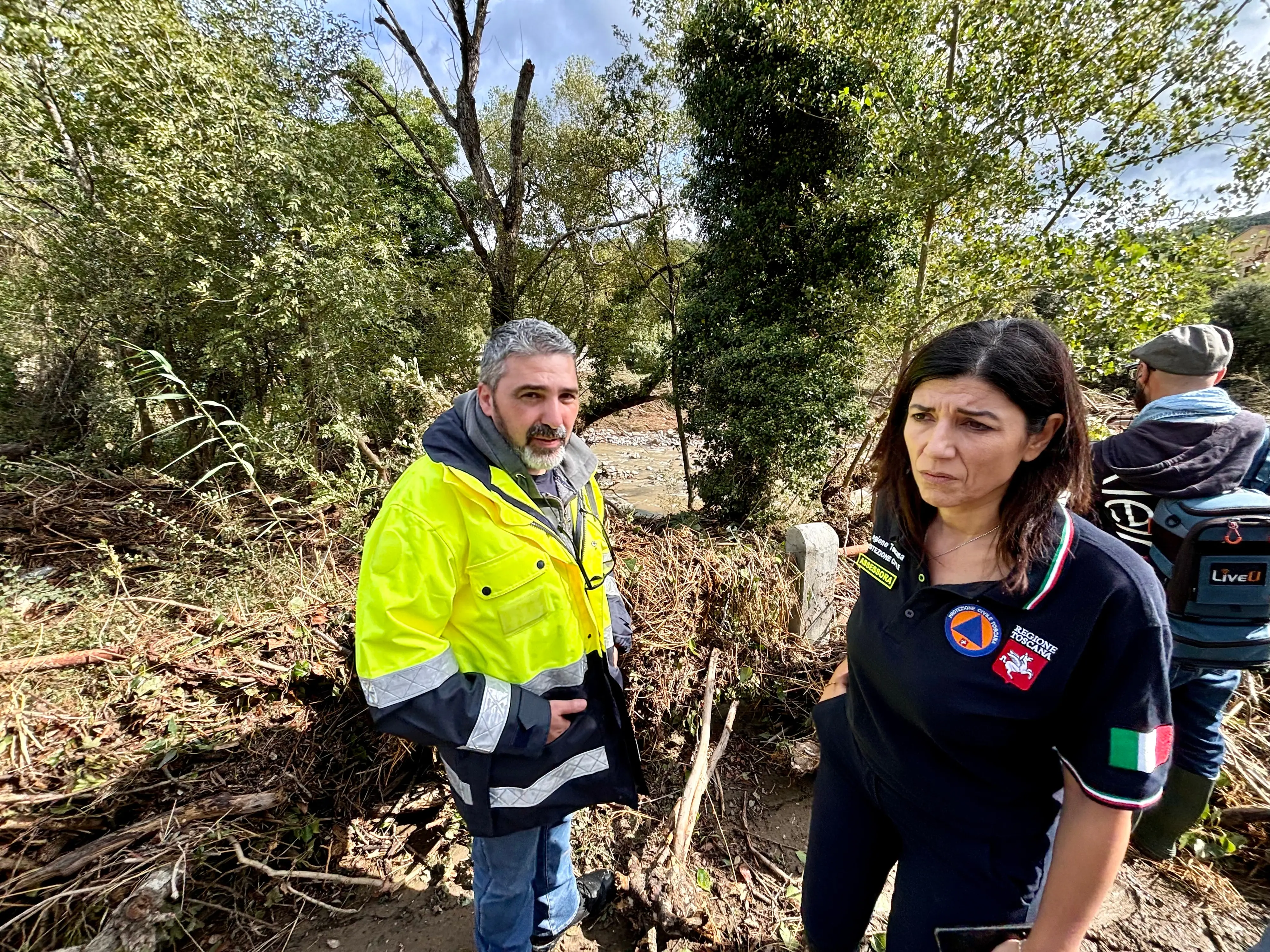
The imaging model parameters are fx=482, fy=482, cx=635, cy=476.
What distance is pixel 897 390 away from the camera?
150 centimetres

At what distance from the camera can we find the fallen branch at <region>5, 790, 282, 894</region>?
6.34 ft

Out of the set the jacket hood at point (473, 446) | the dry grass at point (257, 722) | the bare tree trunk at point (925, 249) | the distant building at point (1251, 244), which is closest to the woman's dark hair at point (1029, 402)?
the jacket hood at point (473, 446)

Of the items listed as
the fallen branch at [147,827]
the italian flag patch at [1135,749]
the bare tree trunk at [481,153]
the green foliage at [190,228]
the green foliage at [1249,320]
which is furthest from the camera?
the green foliage at [1249,320]

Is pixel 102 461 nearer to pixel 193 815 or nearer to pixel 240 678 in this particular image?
pixel 240 678

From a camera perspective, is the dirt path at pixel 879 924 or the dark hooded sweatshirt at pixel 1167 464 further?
the dirt path at pixel 879 924

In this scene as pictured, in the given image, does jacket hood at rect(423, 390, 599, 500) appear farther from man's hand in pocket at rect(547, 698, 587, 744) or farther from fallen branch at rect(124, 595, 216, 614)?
fallen branch at rect(124, 595, 216, 614)

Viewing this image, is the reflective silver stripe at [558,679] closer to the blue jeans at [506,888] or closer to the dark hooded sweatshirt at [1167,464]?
the blue jeans at [506,888]

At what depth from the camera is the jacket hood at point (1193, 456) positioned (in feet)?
6.73

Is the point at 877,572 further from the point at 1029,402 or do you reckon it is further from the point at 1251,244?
the point at 1251,244

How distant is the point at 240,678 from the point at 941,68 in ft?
30.2

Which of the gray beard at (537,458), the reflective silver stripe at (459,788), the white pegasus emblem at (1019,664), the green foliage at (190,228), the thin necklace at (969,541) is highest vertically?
the green foliage at (190,228)

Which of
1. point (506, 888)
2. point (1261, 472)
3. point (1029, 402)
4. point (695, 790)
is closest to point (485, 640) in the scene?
point (506, 888)

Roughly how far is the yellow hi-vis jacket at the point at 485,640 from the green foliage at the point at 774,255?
5549mm

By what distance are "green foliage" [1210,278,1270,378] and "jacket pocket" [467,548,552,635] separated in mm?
20109
